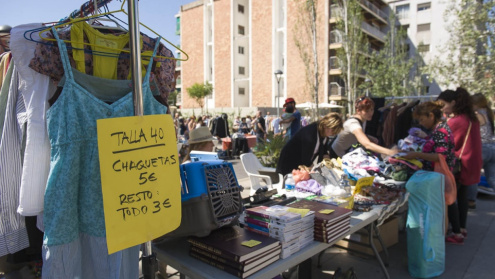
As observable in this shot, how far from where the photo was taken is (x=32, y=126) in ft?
3.85

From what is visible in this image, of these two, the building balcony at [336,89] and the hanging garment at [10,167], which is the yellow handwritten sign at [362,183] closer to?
the hanging garment at [10,167]

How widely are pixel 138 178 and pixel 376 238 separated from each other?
121 inches

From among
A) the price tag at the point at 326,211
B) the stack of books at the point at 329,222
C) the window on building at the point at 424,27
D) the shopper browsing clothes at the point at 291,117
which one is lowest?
the stack of books at the point at 329,222

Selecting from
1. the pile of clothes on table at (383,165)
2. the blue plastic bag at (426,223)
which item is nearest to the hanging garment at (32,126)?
the pile of clothes on table at (383,165)

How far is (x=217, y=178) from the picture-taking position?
5.10 ft

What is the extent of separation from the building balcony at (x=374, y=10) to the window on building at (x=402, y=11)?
1841 mm

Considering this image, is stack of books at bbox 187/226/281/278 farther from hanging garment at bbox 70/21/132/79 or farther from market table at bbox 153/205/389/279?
hanging garment at bbox 70/21/132/79

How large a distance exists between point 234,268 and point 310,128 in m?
2.38

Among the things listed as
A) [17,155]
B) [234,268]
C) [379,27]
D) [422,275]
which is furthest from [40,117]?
[379,27]

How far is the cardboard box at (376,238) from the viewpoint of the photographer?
326 centimetres

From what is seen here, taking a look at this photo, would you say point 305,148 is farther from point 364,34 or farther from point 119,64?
point 364,34

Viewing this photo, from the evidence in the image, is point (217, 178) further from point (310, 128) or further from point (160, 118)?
point (310, 128)

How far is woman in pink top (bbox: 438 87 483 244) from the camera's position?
3.69 meters

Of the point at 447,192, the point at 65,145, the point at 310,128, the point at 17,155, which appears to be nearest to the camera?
the point at 65,145
